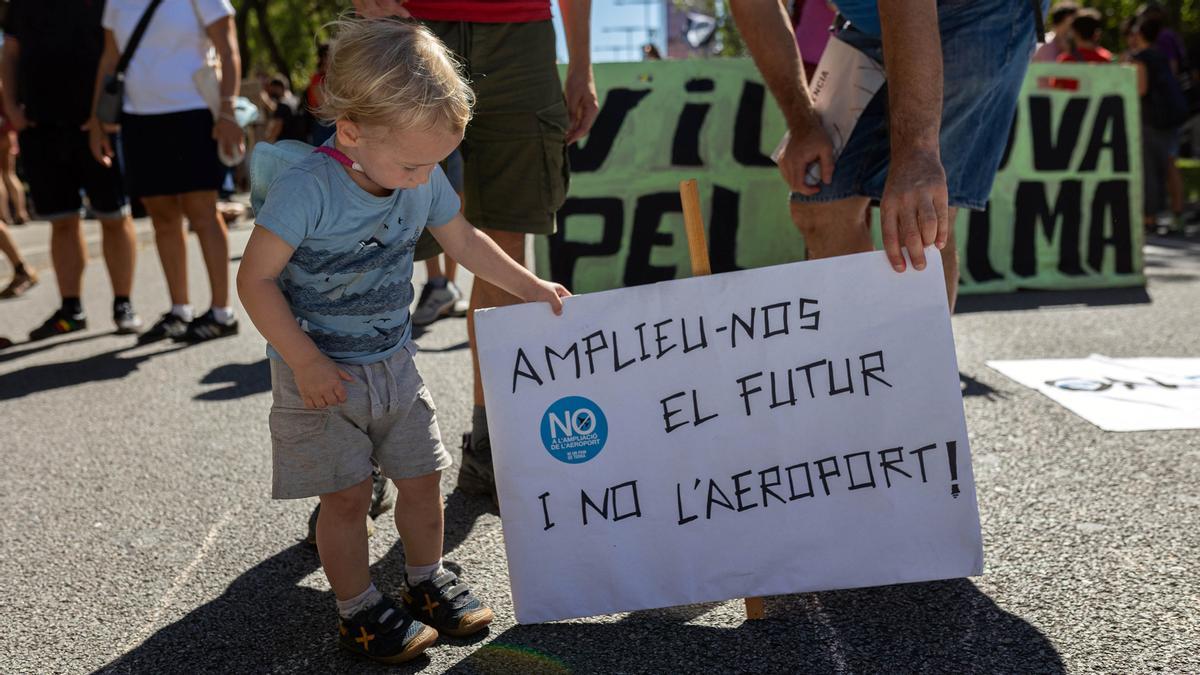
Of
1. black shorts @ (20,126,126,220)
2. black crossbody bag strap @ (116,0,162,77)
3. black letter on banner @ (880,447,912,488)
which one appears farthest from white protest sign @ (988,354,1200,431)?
black shorts @ (20,126,126,220)

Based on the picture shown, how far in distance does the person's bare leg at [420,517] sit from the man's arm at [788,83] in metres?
1.20

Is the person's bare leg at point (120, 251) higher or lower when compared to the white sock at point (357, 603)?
higher

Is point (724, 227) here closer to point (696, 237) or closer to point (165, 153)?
point (165, 153)

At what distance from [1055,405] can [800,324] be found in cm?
190

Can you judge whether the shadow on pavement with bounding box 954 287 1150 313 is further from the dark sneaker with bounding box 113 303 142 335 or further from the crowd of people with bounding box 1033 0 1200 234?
the dark sneaker with bounding box 113 303 142 335

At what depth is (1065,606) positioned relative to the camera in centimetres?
229

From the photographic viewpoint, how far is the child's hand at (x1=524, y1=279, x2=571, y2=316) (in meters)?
2.24

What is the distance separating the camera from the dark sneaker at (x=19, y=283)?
23.6 ft

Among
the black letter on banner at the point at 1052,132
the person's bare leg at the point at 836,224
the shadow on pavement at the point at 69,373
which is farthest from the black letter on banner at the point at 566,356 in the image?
the black letter on banner at the point at 1052,132

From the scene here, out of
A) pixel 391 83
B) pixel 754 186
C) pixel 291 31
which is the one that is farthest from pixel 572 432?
pixel 291 31

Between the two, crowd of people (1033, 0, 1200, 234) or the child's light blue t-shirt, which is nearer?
the child's light blue t-shirt

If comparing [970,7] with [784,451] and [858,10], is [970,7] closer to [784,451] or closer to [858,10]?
[858,10]

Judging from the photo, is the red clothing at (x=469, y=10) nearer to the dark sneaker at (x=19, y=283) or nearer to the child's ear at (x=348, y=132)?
the child's ear at (x=348, y=132)

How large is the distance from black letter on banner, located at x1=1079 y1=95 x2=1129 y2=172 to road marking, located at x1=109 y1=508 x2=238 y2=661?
5223mm
